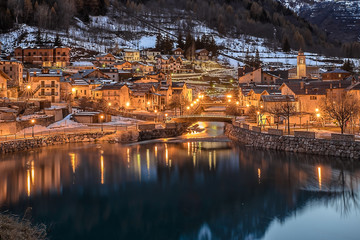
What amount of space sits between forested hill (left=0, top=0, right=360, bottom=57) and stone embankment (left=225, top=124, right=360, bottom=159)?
69.5m

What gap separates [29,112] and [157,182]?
2049cm

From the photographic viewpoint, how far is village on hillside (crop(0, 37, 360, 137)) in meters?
34.2

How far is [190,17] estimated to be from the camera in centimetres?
12731

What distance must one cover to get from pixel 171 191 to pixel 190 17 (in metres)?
115

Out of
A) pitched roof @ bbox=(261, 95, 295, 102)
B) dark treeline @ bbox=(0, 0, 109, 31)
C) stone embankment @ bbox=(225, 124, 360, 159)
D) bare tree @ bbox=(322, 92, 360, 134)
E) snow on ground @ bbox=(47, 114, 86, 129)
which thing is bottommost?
stone embankment @ bbox=(225, 124, 360, 159)

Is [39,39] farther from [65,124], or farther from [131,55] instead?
[65,124]

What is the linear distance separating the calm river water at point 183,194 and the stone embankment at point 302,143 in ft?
2.92

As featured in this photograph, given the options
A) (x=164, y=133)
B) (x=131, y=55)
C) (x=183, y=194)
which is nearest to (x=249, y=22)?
(x=131, y=55)

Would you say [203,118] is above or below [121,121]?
above

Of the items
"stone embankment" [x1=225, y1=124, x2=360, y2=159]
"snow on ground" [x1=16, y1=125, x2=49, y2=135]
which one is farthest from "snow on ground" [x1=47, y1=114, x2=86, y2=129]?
"stone embankment" [x1=225, y1=124, x2=360, y2=159]

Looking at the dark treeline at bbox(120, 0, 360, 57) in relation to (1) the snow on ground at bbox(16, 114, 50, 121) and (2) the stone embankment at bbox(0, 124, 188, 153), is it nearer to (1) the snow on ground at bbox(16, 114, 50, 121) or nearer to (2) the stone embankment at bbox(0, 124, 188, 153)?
(2) the stone embankment at bbox(0, 124, 188, 153)

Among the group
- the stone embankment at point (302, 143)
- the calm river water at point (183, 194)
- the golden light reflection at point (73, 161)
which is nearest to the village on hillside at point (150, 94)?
the stone embankment at point (302, 143)

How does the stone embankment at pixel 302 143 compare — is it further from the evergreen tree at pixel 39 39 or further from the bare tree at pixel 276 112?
the evergreen tree at pixel 39 39

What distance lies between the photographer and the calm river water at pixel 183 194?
14.6 m
